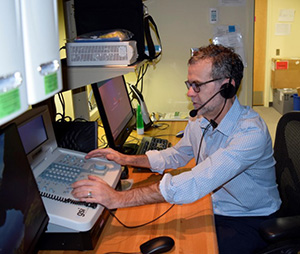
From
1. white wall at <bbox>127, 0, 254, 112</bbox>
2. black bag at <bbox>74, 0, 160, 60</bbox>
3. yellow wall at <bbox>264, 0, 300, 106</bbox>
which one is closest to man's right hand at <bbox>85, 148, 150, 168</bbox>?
black bag at <bbox>74, 0, 160, 60</bbox>

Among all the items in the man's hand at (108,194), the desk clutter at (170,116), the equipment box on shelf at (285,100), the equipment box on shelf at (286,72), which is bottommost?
the equipment box on shelf at (285,100)

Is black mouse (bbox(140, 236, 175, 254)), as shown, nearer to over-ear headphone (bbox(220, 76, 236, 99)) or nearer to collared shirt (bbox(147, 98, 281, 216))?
collared shirt (bbox(147, 98, 281, 216))

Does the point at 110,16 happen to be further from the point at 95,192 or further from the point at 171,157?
the point at 95,192

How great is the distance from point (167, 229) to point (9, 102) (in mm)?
937

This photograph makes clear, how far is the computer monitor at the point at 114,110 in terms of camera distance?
1.68 meters

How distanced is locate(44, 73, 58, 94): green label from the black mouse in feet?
2.26

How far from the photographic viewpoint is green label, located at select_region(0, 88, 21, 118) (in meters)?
0.50

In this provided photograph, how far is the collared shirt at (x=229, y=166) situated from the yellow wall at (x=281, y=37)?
4.98 meters

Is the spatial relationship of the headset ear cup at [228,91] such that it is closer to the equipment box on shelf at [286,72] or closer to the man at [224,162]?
the man at [224,162]

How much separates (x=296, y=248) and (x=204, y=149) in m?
0.57

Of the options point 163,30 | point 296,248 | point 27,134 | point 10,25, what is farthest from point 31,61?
point 163,30

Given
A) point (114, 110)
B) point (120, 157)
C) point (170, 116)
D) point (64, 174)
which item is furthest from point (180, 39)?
point (64, 174)

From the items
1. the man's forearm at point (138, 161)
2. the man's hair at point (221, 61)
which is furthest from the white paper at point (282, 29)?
the man's forearm at point (138, 161)

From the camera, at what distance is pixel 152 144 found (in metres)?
2.12
